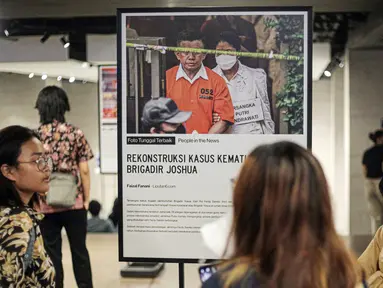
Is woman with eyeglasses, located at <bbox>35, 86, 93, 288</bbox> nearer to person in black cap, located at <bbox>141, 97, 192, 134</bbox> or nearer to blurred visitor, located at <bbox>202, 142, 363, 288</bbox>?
person in black cap, located at <bbox>141, 97, 192, 134</bbox>

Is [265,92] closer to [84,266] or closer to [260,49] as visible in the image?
[260,49]

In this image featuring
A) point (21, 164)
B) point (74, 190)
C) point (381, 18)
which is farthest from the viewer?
point (381, 18)

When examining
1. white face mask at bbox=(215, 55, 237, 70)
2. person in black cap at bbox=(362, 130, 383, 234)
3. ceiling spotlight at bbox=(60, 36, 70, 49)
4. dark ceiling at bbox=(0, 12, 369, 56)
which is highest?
dark ceiling at bbox=(0, 12, 369, 56)

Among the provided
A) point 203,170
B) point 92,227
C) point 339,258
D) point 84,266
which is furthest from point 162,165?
point 92,227

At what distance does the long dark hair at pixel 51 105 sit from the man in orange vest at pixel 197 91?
158cm

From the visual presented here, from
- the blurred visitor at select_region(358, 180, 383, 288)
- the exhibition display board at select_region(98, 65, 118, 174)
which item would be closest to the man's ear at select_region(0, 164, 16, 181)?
the blurred visitor at select_region(358, 180, 383, 288)

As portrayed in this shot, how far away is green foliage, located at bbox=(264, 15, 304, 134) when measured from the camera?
7.39 ft

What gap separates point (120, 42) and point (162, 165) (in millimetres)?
518

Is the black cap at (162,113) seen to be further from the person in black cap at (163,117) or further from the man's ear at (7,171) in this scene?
the man's ear at (7,171)

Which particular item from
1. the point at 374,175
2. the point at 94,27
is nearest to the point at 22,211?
the point at 94,27

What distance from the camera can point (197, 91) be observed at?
2.31 metres

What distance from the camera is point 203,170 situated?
2.32 meters

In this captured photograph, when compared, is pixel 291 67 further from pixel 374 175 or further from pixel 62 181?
pixel 374 175

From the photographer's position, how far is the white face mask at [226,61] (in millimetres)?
2283
